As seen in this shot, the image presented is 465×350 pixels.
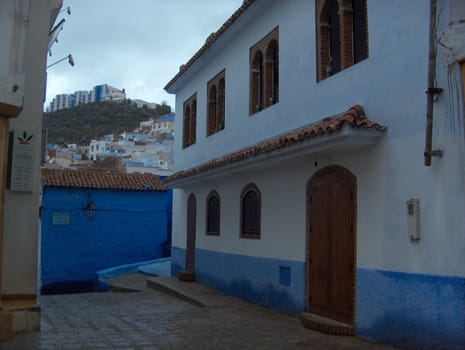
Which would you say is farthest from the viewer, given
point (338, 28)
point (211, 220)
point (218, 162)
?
point (211, 220)

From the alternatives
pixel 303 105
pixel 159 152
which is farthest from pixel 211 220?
pixel 159 152

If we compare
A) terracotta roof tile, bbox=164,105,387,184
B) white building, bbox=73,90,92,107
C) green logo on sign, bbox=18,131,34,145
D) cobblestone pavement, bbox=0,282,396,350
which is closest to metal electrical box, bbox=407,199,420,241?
terracotta roof tile, bbox=164,105,387,184

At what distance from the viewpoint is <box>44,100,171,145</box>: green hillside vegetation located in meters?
81.3

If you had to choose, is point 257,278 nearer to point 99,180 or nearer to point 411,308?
point 411,308

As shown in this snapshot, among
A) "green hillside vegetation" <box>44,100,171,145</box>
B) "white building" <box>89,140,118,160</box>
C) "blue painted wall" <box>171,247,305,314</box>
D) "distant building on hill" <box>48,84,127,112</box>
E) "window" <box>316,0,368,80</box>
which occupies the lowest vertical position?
"blue painted wall" <box>171,247,305,314</box>

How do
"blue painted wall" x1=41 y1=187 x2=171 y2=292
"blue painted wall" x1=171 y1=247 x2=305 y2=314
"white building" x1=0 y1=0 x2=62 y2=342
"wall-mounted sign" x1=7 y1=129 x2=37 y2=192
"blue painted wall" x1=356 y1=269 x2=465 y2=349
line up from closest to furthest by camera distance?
"blue painted wall" x1=356 y1=269 x2=465 y2=349, "white building" x1=0 y1=0 x2=62 y2=342, "wall-mounted sign" x1=7 y1=129 x2=37 y2=192, "blue painted wall" x1=171 y1=247 x2=305 y2=314, "blue painted wall" x1=41 y1=187 x2=171 y2=292

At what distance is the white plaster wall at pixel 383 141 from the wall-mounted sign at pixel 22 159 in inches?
180

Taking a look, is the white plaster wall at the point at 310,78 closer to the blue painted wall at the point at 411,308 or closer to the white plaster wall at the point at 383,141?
the white plaster wall at the point at 383,141

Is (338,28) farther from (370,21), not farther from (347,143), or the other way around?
(347,143)

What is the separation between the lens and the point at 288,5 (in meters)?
10.4

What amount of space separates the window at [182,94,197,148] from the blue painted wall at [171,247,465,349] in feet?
22.8

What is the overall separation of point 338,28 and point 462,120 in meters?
3.54

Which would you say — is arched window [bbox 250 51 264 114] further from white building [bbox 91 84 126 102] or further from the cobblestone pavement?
white building [bbox 91 84 126 102]

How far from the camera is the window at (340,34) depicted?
328 inches
